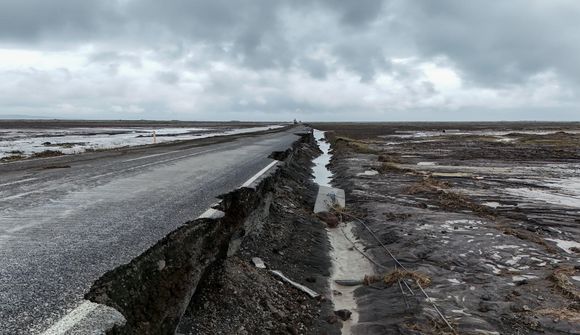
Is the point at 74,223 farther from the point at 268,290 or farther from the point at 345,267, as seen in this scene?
the point at 345,267

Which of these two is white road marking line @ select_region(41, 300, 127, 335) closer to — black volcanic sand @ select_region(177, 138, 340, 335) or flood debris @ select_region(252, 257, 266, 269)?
black volcanic sand @ select_region(177, 138, 340, 335)

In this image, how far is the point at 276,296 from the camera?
6773 millimetres

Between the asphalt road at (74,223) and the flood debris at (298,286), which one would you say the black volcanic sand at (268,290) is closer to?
the flood debris at (298,286)

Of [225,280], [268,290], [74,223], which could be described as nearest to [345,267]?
[268,290]

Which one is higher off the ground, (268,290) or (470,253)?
(268,290)

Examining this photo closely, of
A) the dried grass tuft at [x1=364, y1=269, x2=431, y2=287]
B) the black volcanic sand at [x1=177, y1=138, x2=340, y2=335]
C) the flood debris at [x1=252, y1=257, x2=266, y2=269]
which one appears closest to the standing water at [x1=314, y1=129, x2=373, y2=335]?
the black volcanic sand at [x1=177, y1=138, x2=340, y2=335]

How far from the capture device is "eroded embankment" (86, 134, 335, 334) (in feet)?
14.0

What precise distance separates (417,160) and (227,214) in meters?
24.6

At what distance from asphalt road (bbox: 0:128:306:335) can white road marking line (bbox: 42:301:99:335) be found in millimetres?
75

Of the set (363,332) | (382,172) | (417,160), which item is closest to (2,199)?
(363,332)

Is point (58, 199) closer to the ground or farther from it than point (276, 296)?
farther from it

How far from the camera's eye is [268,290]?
6.75m

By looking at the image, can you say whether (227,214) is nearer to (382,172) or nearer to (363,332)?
(363,332)

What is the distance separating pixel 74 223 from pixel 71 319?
10.8 ft
